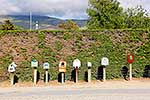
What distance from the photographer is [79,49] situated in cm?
1816

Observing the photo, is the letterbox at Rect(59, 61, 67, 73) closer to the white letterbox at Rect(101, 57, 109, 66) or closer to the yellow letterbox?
the yellow letterbox

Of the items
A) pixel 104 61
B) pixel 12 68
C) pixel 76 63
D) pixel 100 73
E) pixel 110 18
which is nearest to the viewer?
pixel 12 68

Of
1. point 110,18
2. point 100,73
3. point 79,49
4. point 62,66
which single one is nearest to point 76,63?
point 62,66

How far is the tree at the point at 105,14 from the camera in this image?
110 ft

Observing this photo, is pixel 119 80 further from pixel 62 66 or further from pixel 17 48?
pixel 17 48

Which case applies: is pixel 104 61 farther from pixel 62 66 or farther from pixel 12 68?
pixel 12 68

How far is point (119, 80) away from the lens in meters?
18.2

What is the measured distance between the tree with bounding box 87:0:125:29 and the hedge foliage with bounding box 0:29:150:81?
14.8 m

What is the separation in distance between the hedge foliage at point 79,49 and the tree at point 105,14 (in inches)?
582

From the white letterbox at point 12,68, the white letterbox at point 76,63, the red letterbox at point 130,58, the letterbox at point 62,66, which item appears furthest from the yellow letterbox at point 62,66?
the red letterbox at point 130,58

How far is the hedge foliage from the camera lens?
18.0 m

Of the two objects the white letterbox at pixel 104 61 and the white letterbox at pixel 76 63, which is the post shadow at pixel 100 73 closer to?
the white letterbox at pixel 104 61

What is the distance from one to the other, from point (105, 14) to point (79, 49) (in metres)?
16.2

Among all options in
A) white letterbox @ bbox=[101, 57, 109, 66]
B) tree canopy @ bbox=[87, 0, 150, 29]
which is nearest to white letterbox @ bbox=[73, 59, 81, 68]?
white letterbox @ bbox=[101, 57, 109, 66]
